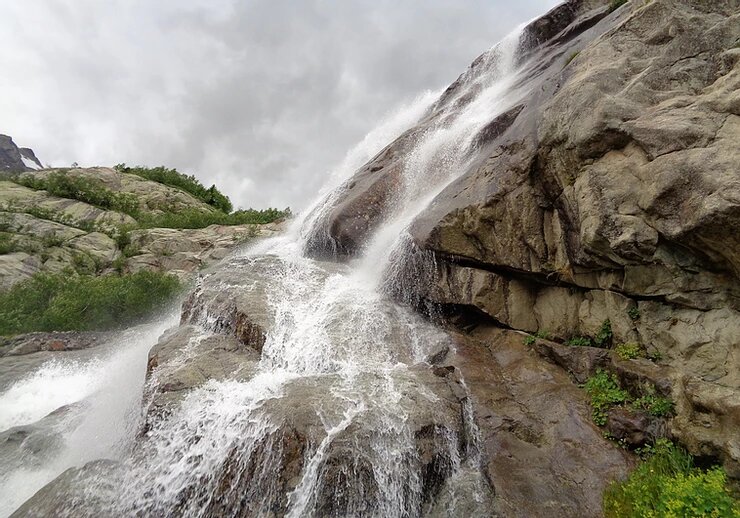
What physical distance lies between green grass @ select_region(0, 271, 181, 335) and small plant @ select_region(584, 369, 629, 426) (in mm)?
22750

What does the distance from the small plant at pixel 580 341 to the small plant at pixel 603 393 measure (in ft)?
3.07

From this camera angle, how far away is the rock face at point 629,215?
25.0ft

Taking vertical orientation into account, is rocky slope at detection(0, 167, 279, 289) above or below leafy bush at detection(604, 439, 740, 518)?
above

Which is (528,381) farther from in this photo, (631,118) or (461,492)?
(631,118)

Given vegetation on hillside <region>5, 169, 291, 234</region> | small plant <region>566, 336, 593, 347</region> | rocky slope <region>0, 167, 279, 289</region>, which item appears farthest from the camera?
vegetation on hillside <region>5, 169, 291, 234</region>

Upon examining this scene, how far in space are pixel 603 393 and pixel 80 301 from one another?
25.0m

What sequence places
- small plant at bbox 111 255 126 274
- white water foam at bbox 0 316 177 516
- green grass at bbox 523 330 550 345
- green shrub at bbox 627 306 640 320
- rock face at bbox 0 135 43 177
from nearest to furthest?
green shrub at bbox 627 306 640 320, white water foam at bbox 0 316 177 516, green grass at bbox 523 330 550 345, small plant at bbox 111 255 126 274, rock face at bbox 0 135 43 177

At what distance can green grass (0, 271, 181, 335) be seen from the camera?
71.6ft

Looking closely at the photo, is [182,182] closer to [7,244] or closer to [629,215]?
[7,244]

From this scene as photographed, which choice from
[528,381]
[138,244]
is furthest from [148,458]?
[138,244]

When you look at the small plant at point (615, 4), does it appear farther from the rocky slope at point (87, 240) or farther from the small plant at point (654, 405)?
the rocky slope at point (87, 240)

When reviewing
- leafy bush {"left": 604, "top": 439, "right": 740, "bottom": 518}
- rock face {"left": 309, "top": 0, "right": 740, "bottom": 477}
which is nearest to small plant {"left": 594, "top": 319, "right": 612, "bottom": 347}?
rock face {"left": 309, "top": 0, "right": 740, "bottom": 477}

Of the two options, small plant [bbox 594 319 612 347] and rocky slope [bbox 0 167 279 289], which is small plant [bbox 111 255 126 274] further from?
small plant [bbox 594 319 612 347]

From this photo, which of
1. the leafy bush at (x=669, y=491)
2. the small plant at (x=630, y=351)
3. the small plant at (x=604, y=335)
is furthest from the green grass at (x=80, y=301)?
the leafy bush at (x=669, y=491)
